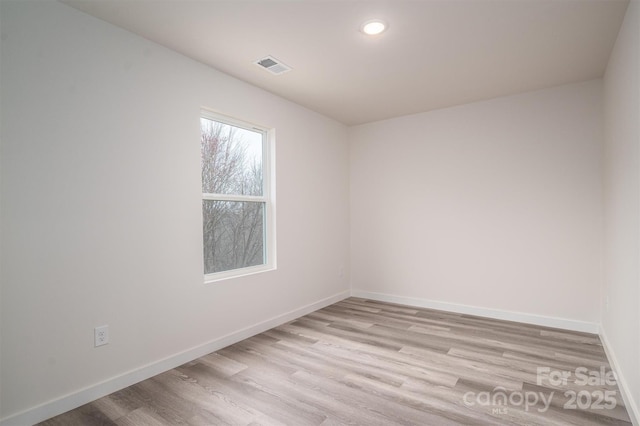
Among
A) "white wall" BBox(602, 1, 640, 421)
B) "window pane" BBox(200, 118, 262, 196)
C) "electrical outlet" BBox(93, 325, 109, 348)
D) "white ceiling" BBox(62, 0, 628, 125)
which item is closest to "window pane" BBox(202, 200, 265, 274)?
"window pane" BBox(200, 118, 262, 196)

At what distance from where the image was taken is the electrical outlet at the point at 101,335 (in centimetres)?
218

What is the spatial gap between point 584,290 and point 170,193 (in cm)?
396

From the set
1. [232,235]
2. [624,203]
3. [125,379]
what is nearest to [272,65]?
[232,235]

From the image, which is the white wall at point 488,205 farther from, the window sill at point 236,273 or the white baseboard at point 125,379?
the white baseboard at point 125,379

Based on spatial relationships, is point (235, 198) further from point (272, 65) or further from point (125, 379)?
point (125, 379)

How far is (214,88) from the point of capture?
9.73ft

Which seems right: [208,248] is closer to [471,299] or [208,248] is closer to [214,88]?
[214,88]

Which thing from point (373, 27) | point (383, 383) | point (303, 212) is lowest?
point (383, 383)

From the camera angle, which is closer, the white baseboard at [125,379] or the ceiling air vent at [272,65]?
the white baseboard at [125,379]

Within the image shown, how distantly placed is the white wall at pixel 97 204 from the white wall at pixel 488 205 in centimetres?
206

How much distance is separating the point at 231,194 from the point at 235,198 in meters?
0.05

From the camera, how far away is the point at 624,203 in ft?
7.22

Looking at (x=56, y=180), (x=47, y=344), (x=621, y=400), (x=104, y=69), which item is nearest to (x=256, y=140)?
(x=104, y=69)

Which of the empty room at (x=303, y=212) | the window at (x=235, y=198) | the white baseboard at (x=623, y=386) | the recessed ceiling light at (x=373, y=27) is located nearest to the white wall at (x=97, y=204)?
the empty room at (x=303, y=212)
